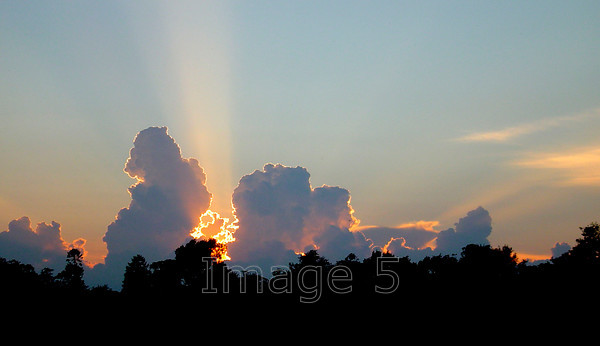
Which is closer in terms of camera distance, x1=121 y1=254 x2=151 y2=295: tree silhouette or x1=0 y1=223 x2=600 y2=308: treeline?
x1=0 y1=223 x2=600 y2=308: treeline

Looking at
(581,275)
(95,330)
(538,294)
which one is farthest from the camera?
(581,275)

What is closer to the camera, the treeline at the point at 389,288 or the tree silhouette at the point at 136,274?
the treeline at the point at 389,288

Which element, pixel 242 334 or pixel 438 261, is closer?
pixel 242 334

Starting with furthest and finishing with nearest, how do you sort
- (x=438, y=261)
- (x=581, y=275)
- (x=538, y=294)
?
(x=438, y=261), (x=581, y=275), (x=538, y=294)

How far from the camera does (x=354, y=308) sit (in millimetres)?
42125

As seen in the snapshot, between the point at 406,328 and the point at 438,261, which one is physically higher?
the point at 438,261

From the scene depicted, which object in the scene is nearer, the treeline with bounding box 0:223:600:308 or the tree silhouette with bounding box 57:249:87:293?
the treeline with bounding box 0:223:600:308

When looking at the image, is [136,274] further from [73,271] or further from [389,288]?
[389,288]

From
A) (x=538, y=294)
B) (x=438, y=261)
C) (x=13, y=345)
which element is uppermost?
(x=438, y=261)

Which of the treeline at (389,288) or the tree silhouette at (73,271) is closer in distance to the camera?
the treeline at (389,288)

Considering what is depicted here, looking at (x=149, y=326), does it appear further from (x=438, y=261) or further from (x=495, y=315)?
(x=438, y=261)

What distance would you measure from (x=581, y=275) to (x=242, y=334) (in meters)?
31.7

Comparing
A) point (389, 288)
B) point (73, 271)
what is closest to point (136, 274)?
point (73, 271)

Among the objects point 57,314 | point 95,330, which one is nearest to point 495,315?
point 95,330
